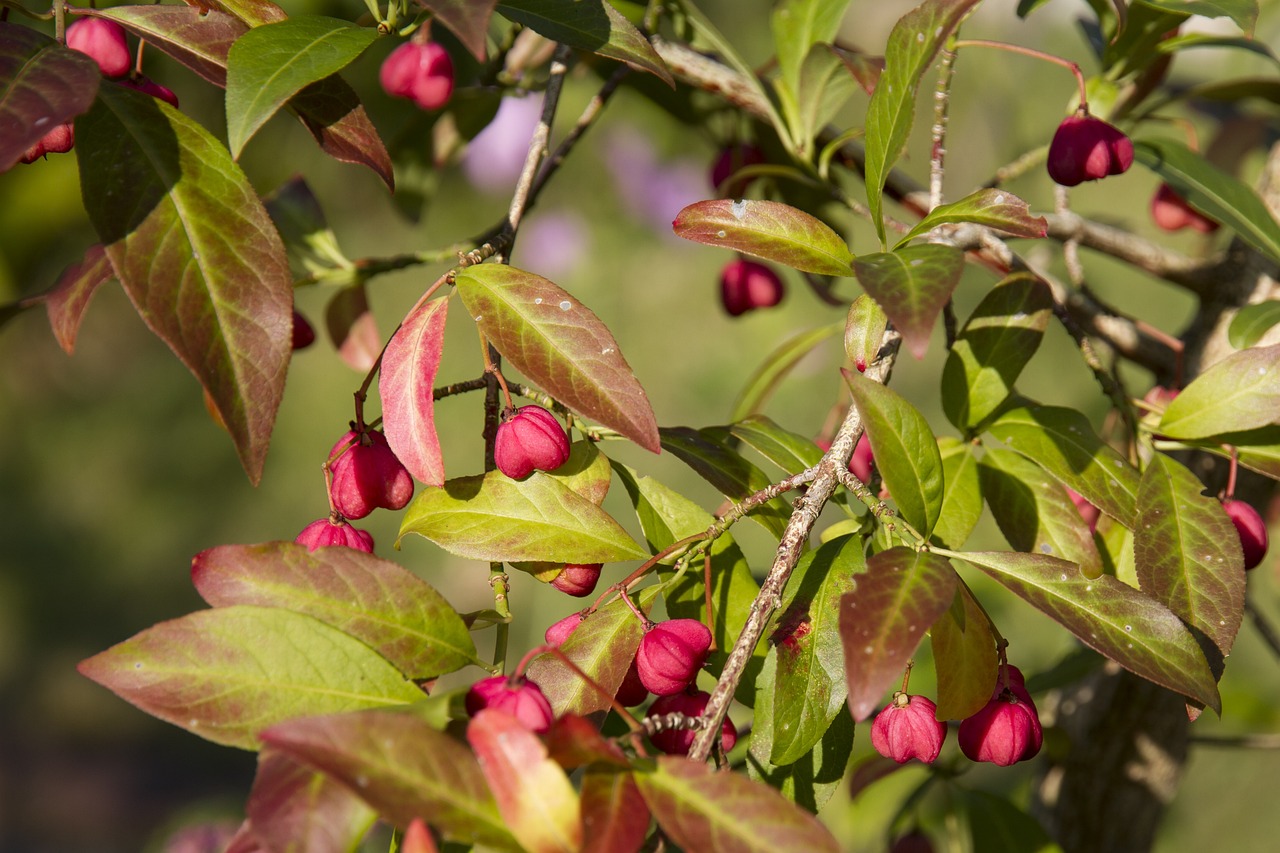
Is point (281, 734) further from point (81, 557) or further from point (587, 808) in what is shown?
point (81, 557)

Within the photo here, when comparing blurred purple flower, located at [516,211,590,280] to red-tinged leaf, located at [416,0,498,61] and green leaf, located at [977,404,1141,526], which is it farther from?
red-tinged leaf, located at [416,0,498,61]

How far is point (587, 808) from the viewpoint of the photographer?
1.50 ft

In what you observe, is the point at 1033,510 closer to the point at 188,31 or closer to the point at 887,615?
the point at 887,615

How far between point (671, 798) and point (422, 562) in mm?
2709

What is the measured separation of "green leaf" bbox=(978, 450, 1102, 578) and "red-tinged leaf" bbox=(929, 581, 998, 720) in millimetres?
111

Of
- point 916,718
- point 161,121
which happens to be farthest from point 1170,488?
point 161,121

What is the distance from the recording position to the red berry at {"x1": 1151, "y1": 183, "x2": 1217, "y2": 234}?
3.96 ft

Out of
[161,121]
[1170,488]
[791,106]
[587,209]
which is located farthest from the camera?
[587,209]

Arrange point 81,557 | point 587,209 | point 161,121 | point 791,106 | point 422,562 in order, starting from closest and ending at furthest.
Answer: point 161,121, point 791,106, point 422,562, point 81,557, point 587,209

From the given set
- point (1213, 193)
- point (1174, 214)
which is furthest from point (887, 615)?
point (1174, 214)

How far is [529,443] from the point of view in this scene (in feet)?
2.06

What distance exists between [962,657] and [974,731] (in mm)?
83

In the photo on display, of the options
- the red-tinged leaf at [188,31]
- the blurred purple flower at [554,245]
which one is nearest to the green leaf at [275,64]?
the red-tinged leaf at [188,31]

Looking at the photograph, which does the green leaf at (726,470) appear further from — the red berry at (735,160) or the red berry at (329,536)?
the red berry at (735,160)
